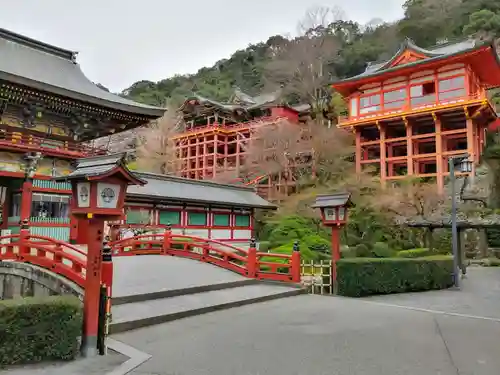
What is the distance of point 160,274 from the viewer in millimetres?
12359

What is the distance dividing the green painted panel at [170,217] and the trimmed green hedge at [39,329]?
15953 millimetres

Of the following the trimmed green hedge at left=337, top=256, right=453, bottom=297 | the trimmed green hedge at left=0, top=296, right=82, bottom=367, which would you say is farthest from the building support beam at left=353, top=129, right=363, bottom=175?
the trimmed green hedge at left=0, top=296, right=82, bottom=367

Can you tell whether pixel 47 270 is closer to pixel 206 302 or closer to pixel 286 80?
pixel 206 302

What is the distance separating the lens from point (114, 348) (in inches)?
253

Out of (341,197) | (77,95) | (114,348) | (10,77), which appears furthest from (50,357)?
(77,95)

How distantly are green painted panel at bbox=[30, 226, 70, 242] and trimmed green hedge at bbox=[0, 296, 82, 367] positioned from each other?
1086 cm

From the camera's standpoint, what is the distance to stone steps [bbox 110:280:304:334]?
8109 mm

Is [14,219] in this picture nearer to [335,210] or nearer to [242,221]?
[335,210]

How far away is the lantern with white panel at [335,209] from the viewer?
12.3 metres

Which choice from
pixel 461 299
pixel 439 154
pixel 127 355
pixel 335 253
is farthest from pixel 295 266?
pixel 439 154

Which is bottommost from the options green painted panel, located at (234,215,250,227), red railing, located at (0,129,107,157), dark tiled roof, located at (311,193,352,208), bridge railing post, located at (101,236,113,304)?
bridge railing post, located at (101,236,113,304)

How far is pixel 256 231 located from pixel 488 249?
14.6 metres

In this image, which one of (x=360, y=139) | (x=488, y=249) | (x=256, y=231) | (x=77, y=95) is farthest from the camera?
(x=360, y=139)

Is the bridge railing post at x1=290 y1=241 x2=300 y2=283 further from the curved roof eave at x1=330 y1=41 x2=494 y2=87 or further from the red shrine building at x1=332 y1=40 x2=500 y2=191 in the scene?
the curved roof eave at x1=330 y1=41 x2=494 y2=87
